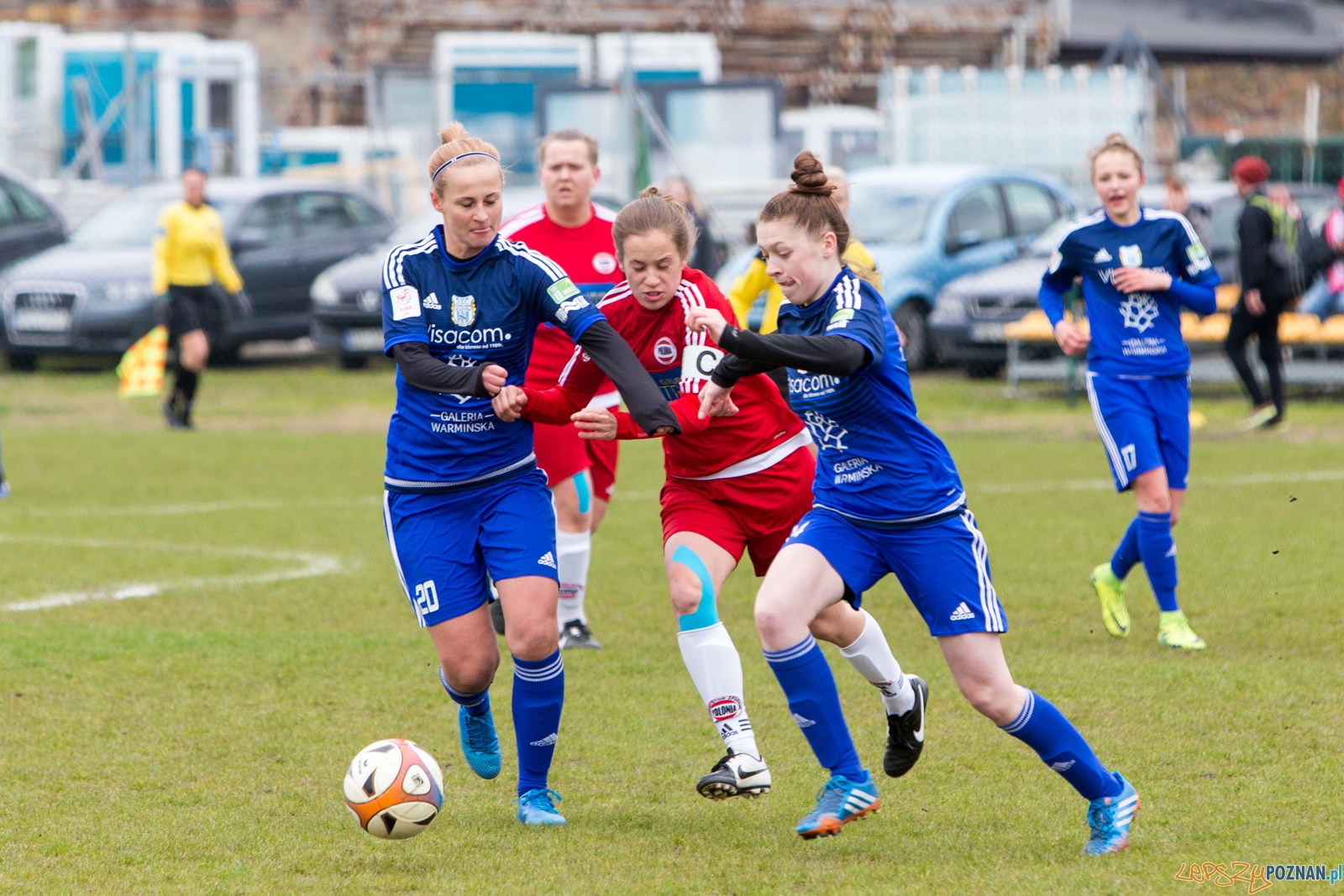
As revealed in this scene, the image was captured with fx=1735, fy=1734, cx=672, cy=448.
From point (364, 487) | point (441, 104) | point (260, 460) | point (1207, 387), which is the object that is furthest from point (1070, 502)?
point (441, 104)

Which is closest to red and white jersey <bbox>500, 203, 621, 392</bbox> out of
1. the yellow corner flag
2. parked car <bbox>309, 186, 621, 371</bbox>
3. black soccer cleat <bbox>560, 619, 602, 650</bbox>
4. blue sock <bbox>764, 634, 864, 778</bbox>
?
black soccer cleat <bbox>560, 619, 602, 650</bbox>

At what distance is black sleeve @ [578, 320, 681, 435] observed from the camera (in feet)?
15.3

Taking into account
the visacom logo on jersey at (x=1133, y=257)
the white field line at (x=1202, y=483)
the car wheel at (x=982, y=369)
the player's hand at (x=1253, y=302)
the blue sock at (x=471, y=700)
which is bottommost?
the white field line at (x=1202, y=483)

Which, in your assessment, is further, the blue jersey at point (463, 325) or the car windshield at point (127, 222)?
the car windshield at point (127, 222)

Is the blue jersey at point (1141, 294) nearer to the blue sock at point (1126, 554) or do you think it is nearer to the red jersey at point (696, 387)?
the blue sock at point (1126, 554)

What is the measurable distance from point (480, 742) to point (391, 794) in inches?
23.0

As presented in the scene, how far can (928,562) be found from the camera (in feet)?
14.8

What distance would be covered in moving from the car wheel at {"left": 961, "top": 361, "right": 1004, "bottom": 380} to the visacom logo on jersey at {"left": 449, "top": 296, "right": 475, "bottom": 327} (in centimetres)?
1288

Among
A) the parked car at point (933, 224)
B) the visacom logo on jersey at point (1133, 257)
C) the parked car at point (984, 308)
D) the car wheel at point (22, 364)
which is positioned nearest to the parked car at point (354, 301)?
the parked car at point (933, 224)

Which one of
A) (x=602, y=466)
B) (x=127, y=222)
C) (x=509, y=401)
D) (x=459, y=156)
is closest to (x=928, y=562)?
(x=509, y=401)

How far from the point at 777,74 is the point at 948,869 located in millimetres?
28267

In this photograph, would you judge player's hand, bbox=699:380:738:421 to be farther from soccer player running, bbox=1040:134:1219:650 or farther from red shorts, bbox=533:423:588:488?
soccer player running, bbox=1040:134:1219:650

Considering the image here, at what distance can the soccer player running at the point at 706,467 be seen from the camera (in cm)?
487

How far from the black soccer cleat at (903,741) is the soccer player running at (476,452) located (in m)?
0.98
